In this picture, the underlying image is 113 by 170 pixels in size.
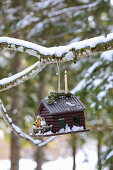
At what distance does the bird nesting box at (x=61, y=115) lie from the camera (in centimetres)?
329

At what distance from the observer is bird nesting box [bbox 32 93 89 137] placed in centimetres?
329

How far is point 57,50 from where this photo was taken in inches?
110

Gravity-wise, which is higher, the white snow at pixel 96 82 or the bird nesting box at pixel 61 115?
the white snow at pixel 96 82

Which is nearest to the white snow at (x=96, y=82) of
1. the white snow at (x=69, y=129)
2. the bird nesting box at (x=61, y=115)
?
the bird nesting box at (x=61, y=115)

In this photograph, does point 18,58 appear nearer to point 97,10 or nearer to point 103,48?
point 97,10

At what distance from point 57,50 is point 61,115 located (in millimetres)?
948

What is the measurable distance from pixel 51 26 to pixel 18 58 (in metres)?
1.49

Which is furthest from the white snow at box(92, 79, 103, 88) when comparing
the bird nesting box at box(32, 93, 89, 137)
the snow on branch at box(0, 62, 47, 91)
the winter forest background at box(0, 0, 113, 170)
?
the snow on branch at box(0, 62, 47, 91)

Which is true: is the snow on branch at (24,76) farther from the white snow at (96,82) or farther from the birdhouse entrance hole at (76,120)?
the white snow at (96,82)

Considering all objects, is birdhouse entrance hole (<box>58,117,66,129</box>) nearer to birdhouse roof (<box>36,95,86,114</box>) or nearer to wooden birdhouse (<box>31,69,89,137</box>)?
wooden birdhouse (<box>31,69,89,137</box>)

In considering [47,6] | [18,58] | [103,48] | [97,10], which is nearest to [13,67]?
[18,58]

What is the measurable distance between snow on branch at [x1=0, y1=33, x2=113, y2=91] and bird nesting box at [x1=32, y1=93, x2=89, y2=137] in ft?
1.65

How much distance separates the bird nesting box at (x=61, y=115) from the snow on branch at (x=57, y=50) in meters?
0.50

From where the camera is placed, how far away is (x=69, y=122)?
344cm
